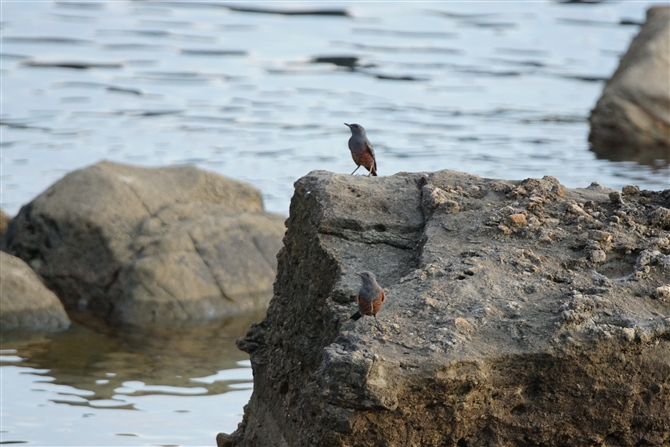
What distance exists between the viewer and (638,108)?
15.6 m

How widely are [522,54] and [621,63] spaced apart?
480 cm

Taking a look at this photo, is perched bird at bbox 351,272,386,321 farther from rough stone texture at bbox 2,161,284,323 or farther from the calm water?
rough stone texture at bbox 2,161,284,323

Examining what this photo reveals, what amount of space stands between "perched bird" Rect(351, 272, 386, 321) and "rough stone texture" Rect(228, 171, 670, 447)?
5 centimetres

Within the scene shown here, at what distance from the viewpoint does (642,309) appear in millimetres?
4098

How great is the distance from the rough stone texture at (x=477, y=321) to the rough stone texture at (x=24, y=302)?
4.30m

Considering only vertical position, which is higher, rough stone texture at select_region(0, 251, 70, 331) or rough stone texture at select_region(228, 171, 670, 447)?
rough stone texture at select_region(228, 171, 670, 447)

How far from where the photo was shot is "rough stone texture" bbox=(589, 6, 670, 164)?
1524 centimetres

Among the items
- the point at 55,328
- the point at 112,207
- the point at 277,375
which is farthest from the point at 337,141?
the point at 277,375

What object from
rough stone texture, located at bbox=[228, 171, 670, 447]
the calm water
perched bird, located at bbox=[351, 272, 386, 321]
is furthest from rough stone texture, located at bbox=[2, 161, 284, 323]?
perched bird, located at bbox=[351, 272, 386, 321]

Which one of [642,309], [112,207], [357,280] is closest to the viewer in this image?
[642,309]

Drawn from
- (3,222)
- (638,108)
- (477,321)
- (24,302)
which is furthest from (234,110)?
(477,321)

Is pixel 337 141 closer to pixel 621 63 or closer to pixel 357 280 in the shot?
pixel 621 63

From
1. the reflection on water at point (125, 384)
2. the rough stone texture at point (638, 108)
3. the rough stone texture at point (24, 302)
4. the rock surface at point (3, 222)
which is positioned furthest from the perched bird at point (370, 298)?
the rough stone texture at point (638, 108)

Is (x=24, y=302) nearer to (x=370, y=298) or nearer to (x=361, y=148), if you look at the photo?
(x=361, y=148)
